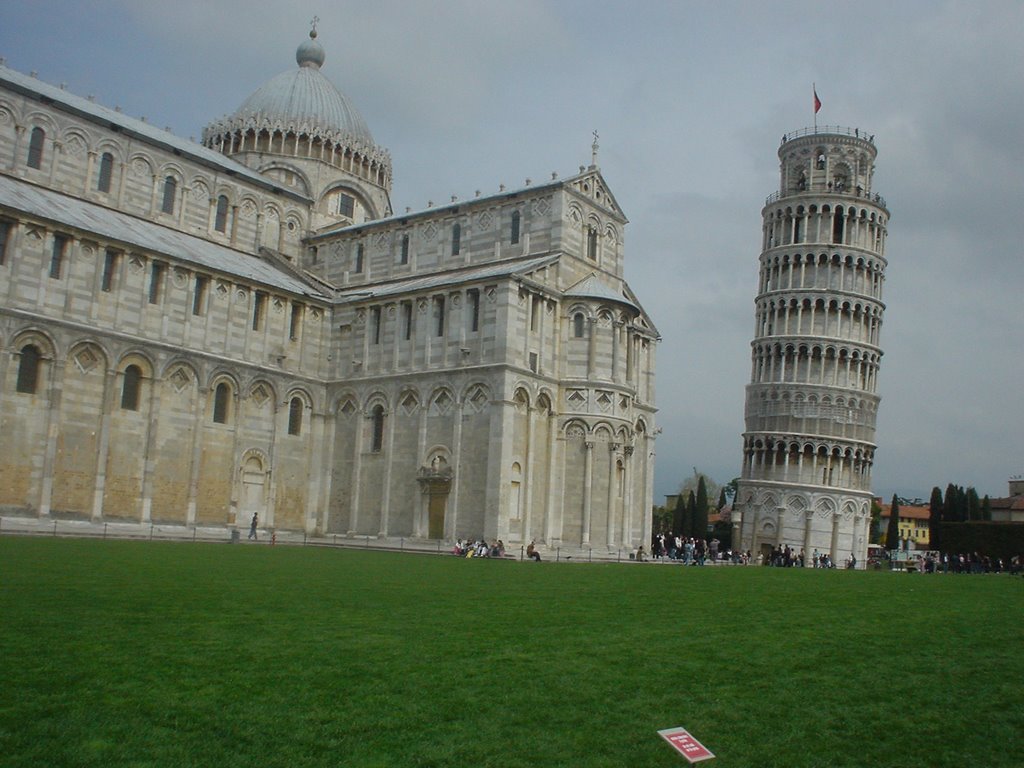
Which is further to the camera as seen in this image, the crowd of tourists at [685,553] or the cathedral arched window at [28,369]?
the crowd of tourists at [685,553]

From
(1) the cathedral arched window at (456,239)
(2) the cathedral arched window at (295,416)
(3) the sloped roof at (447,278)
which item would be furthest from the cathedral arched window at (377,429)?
(1) the cathedral arched window at (456,239)

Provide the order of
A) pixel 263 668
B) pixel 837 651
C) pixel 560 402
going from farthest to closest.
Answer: pixel 560 402, pixel 837 651, pixel 263 668

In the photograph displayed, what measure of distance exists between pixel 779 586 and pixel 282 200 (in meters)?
40.2

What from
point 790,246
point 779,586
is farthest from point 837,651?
point 790,246

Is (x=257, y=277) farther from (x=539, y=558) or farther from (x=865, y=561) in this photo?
(x=865, y=561)

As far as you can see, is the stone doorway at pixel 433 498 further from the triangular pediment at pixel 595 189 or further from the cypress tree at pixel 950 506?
the cypress tree at pixel 950 506

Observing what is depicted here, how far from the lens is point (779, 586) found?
24.9 metres

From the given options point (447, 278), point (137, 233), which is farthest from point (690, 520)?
point (137, 233)

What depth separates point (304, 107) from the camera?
6050 centimetres

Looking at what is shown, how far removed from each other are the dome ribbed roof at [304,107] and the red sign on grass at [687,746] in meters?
56.0

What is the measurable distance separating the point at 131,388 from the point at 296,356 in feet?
30.5

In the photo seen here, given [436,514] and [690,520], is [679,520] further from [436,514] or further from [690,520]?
[436,514]

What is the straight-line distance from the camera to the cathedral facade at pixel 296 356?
39.9 m

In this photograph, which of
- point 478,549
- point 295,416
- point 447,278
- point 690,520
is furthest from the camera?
point 690,520
